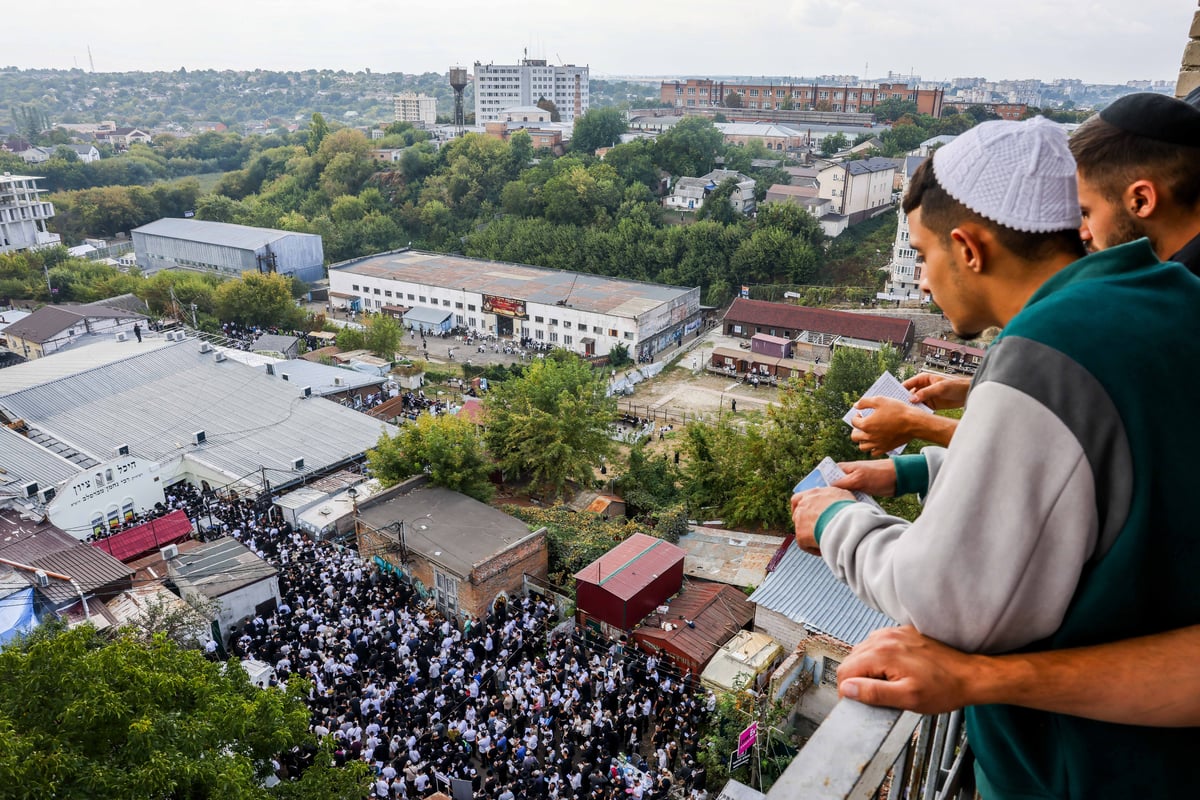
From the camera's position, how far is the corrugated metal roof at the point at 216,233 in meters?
45.1

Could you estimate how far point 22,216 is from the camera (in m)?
50.1

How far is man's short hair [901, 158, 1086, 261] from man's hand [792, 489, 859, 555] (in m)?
0.63

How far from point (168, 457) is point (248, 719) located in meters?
15.4

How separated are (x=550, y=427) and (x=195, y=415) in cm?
1105

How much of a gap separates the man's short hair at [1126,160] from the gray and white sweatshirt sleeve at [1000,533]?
1.33m

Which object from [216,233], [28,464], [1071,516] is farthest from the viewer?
[216,233]

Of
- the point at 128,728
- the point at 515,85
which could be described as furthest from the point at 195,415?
the point at 515,85

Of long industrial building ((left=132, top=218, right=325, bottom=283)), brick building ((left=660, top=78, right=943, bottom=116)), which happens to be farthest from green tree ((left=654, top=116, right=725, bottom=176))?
brick building ((left=660, top=78, right=943, bottom=116))

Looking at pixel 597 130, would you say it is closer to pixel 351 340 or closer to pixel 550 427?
pixel 351 340

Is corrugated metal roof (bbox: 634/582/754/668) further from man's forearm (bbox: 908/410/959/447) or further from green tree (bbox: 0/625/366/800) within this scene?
man's forearm (bbox: 908/410/959/447)

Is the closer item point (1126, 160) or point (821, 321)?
point (1126, 160)

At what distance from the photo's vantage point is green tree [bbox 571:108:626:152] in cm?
6138

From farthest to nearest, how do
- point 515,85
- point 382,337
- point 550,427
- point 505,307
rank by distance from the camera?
point 515,85, point 505,307, point 382,337, point 550,427

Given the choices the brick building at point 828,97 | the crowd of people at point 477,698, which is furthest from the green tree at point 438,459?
the brick building at point 828,97
